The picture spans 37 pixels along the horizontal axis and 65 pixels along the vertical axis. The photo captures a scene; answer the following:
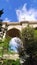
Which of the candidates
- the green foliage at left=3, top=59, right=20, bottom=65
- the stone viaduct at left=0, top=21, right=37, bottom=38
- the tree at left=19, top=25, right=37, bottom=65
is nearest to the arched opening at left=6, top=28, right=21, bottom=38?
the stone viaduct at left=0, top=21, right=37, bottom=38

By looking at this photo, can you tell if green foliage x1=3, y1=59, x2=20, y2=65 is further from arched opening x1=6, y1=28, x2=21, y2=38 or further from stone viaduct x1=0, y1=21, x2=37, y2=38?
arched opening x1=6, y1=28, x2=21, y2=38

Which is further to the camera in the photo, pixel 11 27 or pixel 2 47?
pixel 11 27

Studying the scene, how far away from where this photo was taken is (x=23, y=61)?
980 inches

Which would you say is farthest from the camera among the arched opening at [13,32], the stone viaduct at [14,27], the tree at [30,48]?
the arched opening at [13,32]

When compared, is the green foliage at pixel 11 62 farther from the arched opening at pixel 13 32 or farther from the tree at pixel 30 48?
the arched opening at pixel 13 32

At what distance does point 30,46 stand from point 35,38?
1357mm

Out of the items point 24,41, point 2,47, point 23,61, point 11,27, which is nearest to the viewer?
point 23,61

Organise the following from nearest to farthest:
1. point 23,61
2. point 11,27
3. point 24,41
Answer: point 23,61 → point 24,41 → point 11,27

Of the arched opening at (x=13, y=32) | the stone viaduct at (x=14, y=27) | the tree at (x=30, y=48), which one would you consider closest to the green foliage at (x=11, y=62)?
the tree at (x=30, y=48)

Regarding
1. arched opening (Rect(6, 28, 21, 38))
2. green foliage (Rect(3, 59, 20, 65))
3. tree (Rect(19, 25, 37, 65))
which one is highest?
arched opening (Rect(6, 28, 21, 38))

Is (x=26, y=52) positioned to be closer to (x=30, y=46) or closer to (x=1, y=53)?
(x=30, y=46)

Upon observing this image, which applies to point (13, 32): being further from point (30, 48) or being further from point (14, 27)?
point (30, 48)

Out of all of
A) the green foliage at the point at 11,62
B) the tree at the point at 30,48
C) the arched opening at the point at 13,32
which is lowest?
the green foliage at the point at 11,62

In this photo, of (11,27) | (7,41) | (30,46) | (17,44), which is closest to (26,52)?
(30,46)
